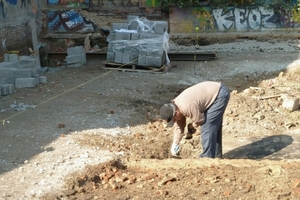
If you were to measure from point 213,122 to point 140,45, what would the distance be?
21.2 feet

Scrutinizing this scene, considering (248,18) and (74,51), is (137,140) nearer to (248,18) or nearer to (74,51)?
(74,51)

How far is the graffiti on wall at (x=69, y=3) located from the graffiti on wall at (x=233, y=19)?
371cm

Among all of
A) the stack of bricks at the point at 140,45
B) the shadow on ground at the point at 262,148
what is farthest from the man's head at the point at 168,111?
the stack of bricks at the point at 140,45

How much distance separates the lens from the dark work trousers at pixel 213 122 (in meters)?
7.00

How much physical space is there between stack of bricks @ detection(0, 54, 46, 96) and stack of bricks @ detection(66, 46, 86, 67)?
6.95 feet

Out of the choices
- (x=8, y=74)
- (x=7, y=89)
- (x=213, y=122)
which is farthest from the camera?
(x=8, y=74)

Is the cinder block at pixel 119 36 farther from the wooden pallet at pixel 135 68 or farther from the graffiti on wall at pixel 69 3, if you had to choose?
the graffiti on wall at pixel 69 3

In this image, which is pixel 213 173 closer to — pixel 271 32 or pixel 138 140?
pixel 138 140

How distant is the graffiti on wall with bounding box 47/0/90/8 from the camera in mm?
19844

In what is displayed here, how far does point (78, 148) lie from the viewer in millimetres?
7676

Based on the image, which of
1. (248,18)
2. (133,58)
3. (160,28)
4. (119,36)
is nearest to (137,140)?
(133,58)

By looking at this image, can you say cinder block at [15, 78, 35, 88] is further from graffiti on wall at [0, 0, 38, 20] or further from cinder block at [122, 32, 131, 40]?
graffiti on wall at [0, 0, 38, 20]

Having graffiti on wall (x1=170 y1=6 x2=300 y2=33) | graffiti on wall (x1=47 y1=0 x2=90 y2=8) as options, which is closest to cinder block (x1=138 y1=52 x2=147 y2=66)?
graffiti on wall (x1=170 y1=6 x2=300 y2=33)

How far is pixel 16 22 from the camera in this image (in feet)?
52.0
